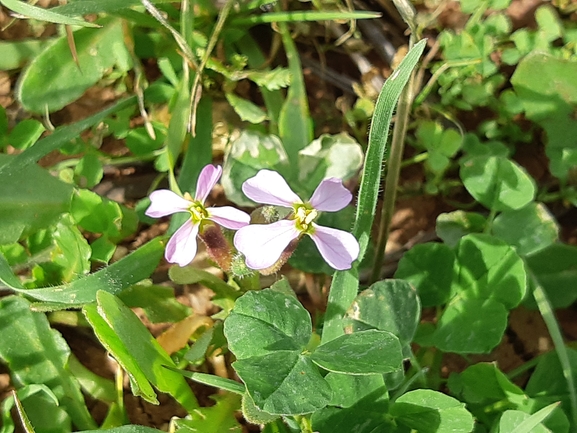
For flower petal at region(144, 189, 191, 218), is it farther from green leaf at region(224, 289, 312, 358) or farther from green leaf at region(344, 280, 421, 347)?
green leaf at region(344, 280, 421, 347)

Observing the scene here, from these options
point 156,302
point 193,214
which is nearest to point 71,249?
point 156,302

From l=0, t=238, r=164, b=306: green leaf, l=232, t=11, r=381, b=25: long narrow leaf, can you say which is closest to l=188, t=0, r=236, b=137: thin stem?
l=232, t=11, r=381, b=25: long narrow leaf

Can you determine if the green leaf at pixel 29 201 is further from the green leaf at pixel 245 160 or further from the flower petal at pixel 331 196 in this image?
the flower petal at pixel 331 196

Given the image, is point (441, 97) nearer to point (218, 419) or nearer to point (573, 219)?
point (573, 219)

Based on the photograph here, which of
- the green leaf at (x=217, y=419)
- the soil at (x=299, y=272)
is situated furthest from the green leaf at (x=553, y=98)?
the green leaf at (x=217, y=419)

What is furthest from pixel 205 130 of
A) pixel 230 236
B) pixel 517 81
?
pixel 517 81
